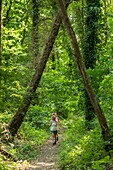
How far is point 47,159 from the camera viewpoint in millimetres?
13836

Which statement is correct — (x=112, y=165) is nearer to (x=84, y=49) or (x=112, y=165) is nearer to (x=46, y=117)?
(x=84, y=49)

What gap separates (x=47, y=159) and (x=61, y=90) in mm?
13841

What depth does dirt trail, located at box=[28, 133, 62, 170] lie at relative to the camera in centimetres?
1232

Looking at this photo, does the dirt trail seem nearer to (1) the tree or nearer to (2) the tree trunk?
(1) the tree

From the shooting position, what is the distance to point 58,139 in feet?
61.3

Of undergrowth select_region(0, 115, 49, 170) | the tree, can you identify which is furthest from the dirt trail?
the tree

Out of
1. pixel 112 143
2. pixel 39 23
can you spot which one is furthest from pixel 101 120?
pixel 39 23

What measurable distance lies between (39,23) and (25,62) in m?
5.25

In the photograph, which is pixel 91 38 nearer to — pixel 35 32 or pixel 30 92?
pixel 30 92

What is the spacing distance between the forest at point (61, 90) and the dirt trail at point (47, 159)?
0.16 meters

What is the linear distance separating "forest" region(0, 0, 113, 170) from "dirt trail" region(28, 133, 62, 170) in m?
0.16

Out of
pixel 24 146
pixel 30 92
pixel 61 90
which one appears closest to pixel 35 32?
pixel 61 90

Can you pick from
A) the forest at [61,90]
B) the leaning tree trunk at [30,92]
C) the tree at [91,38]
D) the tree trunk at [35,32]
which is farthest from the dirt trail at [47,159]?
the tree trunk at [35,32]

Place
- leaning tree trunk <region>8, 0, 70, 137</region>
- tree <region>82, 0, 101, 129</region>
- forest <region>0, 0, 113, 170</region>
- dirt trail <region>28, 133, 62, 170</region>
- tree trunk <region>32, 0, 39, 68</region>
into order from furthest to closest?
1. tree trunk <region>32, 0, 39, 68</region>
2. tree <region>82, 0, 101, 129</region>
3. leaning tree trunk <region>8, 0, 70, 137</region>
4. dirt trail <region>28, 133, 62, 170</region>
5. forest <region>0, 0, 113, 170</region>
